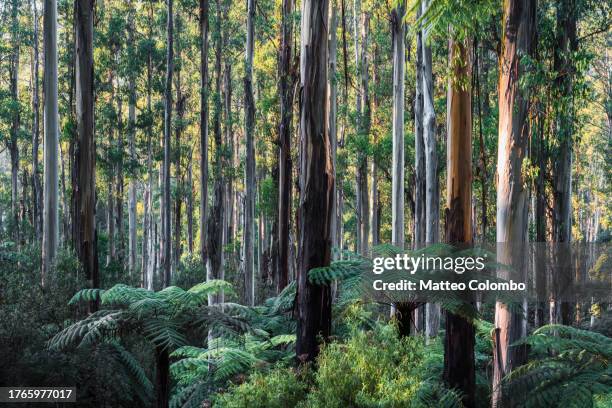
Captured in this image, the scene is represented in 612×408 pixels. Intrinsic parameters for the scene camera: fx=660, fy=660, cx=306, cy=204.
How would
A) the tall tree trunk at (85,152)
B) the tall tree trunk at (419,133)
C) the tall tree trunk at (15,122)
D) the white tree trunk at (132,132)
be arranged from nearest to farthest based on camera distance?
the tall tree trunk at (85,152), the tall tree trunk at (419,133), the white tree trunk at (132,132), the tall tree trunk at (15,122)

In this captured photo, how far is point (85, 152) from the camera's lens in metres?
11.6

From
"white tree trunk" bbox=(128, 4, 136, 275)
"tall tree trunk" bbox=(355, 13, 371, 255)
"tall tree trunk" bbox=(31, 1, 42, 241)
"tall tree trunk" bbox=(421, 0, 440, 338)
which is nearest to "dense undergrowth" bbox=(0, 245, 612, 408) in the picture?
"tall tree trunk" bbox=(421, 0, 440, 338)

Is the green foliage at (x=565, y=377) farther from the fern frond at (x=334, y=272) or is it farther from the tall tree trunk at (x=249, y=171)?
the tall tree trunk at (x=249, y=171)

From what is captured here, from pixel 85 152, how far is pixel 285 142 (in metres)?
5.78

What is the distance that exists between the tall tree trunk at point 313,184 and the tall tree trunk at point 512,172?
2092mm

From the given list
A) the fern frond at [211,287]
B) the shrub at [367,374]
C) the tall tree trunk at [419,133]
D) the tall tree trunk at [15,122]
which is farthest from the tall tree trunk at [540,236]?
the tall tree trunk at [15,122]

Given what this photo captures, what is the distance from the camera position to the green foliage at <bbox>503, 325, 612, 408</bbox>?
18.6ft

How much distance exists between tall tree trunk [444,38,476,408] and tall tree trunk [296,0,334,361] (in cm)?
132

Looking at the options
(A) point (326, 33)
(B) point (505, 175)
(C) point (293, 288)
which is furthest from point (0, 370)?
(B) point (505, 175)

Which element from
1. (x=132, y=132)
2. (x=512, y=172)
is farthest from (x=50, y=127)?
(x=132, y=132)

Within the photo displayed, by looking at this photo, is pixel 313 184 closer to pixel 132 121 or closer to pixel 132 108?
pixel 132 121

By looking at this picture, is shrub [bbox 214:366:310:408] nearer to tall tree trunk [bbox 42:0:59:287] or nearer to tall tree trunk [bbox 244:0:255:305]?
tall tree trunk [bbox 42:0:59:287]

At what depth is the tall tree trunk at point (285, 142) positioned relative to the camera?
1544cm

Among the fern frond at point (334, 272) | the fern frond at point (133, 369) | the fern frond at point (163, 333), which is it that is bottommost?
the fern frond at point (133, 369)
